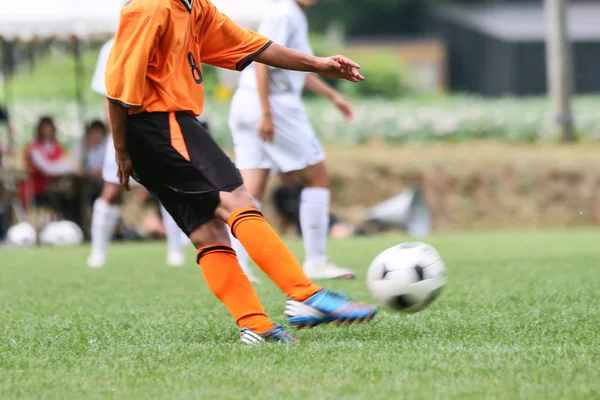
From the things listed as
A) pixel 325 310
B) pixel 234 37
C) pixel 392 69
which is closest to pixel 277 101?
pixel 234 37

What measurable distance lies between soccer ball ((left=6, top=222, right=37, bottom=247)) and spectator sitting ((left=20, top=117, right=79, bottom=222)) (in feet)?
2.66

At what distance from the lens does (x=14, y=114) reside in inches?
826

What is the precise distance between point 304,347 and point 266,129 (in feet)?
10.4

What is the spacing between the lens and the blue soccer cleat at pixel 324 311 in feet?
14.6

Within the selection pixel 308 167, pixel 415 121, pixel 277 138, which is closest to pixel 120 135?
pixel 277 138

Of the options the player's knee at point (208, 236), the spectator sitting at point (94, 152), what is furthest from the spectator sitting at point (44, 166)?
the player's knee at point (208, 236)

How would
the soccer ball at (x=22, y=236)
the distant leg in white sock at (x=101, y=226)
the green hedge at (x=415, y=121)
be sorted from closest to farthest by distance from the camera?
the distant leg in white sock at (x=101, y=226), the soccer ball at (x=22, y=236), the green hedge at (x=415, y=121)

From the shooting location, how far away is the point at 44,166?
14445 mm

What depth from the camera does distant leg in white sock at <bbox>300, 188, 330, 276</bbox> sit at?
25.2ft

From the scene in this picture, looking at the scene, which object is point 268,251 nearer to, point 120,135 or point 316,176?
point 120,135

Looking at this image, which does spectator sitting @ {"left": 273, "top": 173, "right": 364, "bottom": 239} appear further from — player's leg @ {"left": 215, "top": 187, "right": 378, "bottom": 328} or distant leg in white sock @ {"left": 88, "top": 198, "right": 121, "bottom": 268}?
player's leg @ {"left": 215, "top": 187, "right": 378, "bottom": 328}

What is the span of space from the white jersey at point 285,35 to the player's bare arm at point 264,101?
0.72 feet

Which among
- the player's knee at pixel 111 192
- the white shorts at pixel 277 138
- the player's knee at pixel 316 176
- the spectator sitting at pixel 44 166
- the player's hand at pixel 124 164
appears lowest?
the spectator sitting at pixel 44 166

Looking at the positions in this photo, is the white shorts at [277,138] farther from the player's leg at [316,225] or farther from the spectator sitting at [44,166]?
the spectator sitting at [44,166]
